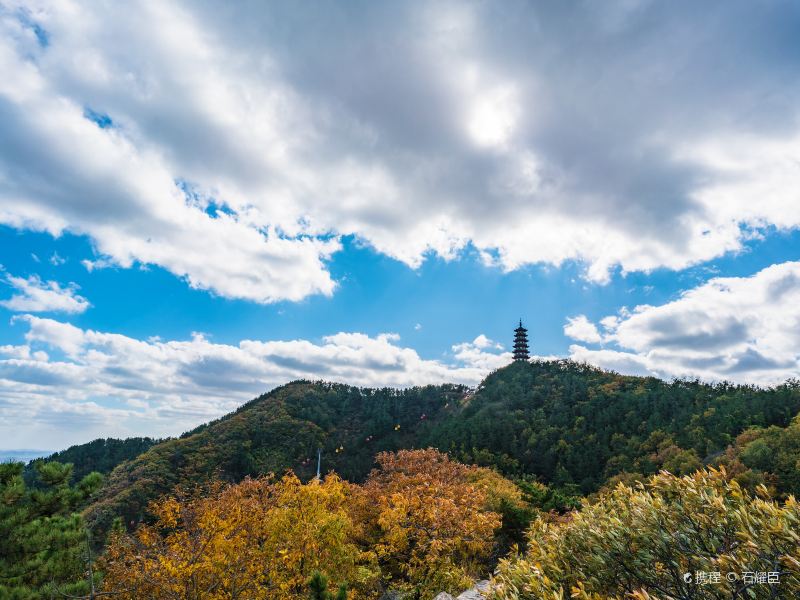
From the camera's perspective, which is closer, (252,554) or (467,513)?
(252,554)

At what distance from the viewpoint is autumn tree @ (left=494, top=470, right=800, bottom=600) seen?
5957 millimetres

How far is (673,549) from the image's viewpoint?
7195mm

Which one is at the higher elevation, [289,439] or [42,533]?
[42,533]

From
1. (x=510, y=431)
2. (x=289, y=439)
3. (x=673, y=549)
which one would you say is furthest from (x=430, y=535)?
(x=289, y=439)

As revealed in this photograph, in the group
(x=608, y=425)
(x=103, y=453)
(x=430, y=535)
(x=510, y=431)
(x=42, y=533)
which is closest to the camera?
(x=42, y=533)

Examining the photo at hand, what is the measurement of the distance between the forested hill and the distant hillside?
26893 mm

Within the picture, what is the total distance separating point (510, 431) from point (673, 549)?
2376 inches

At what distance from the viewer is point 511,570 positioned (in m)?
8.52

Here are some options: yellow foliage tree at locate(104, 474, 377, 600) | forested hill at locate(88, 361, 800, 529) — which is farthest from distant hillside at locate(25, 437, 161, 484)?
yellow foliage tree at locate(104, 474, 377, 600)

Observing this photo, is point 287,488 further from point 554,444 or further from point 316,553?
point 554,444

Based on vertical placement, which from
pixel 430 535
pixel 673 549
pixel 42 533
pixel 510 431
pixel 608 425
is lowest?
pixel 430 535

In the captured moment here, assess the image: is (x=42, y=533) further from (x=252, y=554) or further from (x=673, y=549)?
(x=673, y=549)

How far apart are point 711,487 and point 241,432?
275 feet

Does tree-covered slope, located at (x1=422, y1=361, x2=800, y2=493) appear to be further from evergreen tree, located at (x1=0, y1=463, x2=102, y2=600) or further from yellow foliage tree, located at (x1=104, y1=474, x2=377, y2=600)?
evergreen tree, located at (x1=0, y1=463, x2=102, y2=600)
